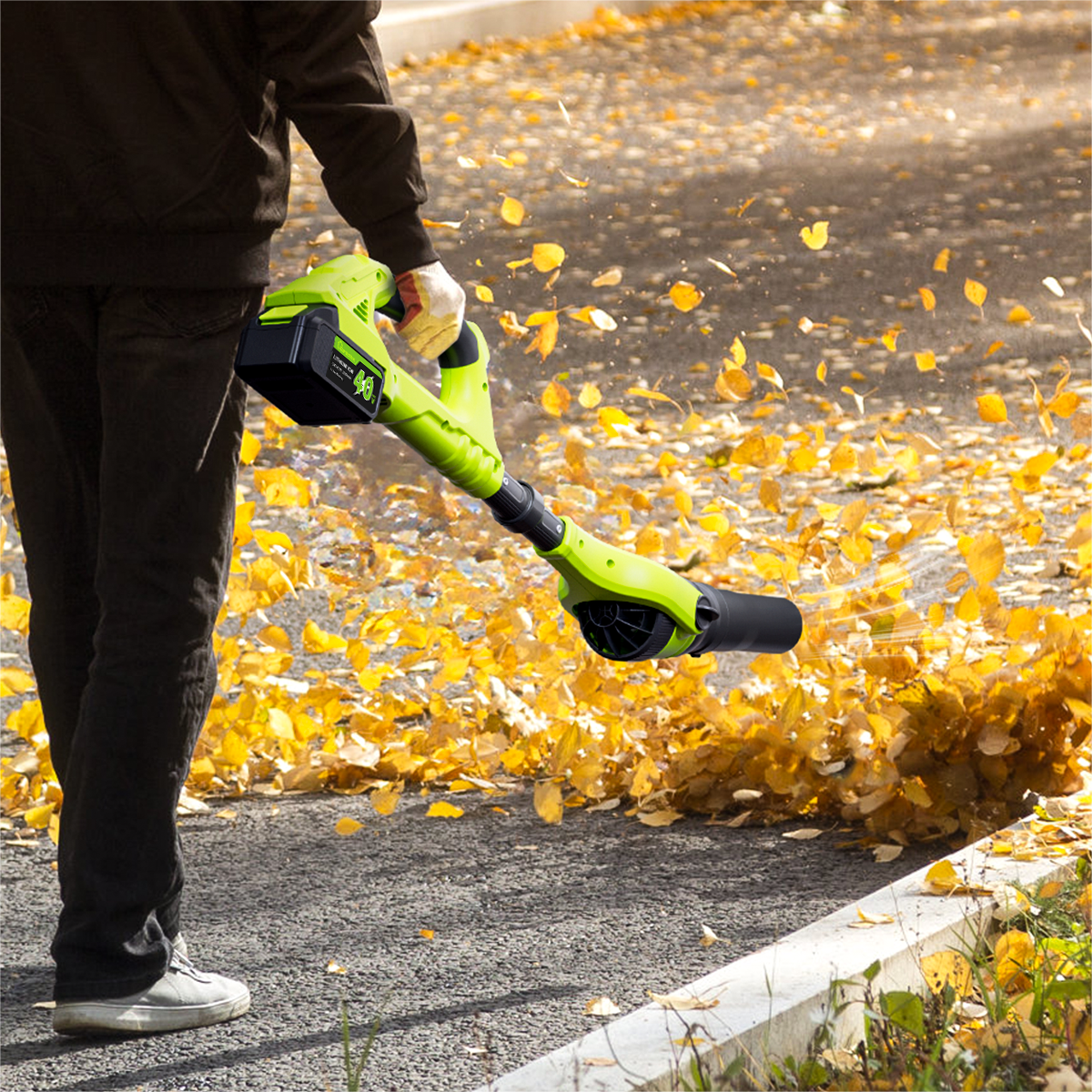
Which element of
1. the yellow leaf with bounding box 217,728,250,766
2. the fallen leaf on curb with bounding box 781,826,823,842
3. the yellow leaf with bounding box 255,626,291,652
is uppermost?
the yellow leaf with bounding box 255,626,291,652

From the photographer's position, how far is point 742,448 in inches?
159

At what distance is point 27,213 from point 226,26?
0.38 meters

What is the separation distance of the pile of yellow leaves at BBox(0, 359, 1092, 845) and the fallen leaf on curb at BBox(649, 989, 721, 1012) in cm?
104

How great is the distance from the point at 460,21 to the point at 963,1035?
14697 millimetres

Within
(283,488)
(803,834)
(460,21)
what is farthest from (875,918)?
(460,21)

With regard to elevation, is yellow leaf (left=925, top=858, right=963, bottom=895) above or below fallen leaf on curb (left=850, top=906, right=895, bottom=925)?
below

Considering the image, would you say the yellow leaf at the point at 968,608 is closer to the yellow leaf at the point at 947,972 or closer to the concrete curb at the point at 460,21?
the yellow leaf at the point at 947,972

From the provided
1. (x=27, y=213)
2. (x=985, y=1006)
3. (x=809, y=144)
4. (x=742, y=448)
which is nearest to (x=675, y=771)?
(x=742, y=448)

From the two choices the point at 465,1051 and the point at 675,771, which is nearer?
the point at 465,1051

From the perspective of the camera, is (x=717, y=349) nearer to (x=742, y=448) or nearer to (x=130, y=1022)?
(x=742, y=448)

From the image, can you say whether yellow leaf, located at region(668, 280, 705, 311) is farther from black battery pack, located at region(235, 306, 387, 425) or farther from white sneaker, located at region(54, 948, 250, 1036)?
white sneaker, located at region(54, 948, 250, 1036)

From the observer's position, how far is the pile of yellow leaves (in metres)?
3.30

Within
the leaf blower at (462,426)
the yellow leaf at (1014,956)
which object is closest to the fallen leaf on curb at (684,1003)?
the yellow leaf at (1014,956)

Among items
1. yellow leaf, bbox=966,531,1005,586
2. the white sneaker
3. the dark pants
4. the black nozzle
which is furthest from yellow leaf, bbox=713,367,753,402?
the white sneaker
